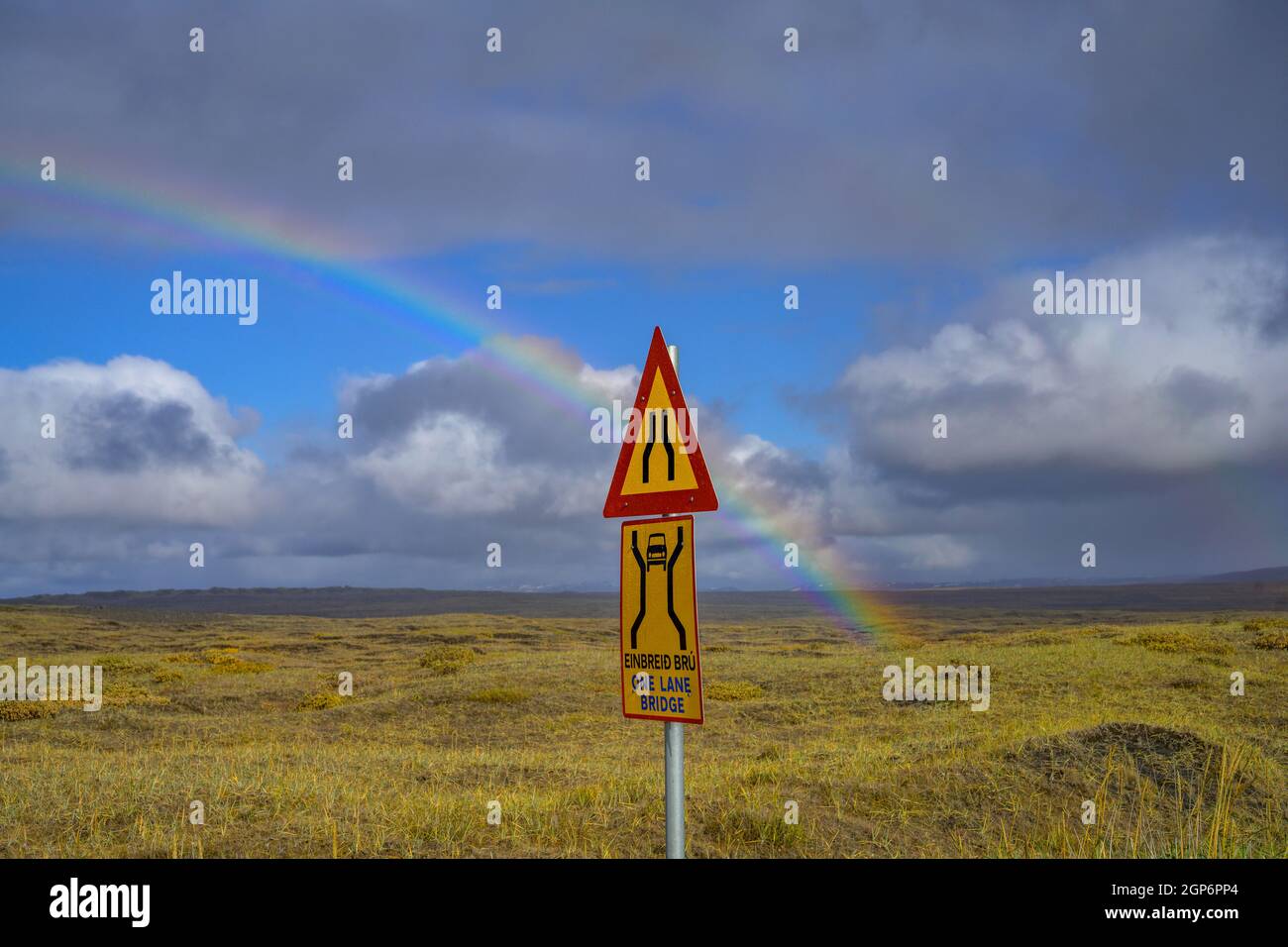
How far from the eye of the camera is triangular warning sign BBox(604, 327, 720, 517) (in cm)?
553

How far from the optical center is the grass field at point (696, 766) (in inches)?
372

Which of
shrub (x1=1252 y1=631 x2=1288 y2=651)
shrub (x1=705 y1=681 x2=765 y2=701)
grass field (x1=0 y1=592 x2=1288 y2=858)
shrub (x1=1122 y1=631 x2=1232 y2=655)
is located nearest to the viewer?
grass field (x1=0 y1=592 x2=1288 y2=858)

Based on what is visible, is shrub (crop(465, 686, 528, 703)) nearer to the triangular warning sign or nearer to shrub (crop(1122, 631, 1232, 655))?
shrub (crop(1122, 631, 1232, 655))

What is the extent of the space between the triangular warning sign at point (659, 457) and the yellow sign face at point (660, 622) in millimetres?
125

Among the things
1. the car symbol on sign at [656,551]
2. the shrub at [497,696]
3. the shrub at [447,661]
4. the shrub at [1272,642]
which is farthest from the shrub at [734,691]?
the car symbol on sign at [656,551]

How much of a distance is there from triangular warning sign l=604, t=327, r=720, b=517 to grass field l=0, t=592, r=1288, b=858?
4.44 m

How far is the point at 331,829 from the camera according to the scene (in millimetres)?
9516

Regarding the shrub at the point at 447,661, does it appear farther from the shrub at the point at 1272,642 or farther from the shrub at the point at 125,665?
the shrub at the point at 1272,642

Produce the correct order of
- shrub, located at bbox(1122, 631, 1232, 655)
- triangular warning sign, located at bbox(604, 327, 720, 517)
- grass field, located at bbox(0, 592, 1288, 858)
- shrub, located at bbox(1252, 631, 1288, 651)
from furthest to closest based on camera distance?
shrub, located at bbox(1252, 631, 1288, 651)
shrub, located at bbox(1122, 631, 1232, 655)
grass field, located at bbox(0, 592, 1288, 858)
triangular warning sign, located at bbox(604, 327, 720, 517)

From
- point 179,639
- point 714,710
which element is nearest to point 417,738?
point 714,710

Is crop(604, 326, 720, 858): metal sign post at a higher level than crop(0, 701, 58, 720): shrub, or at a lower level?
higher

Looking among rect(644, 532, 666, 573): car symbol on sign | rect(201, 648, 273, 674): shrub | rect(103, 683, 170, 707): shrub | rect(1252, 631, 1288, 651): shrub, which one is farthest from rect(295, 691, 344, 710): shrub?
rect(1252, 631, 1288, 651): shrub

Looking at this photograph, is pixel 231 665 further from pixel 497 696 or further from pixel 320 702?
pixel 497 696
